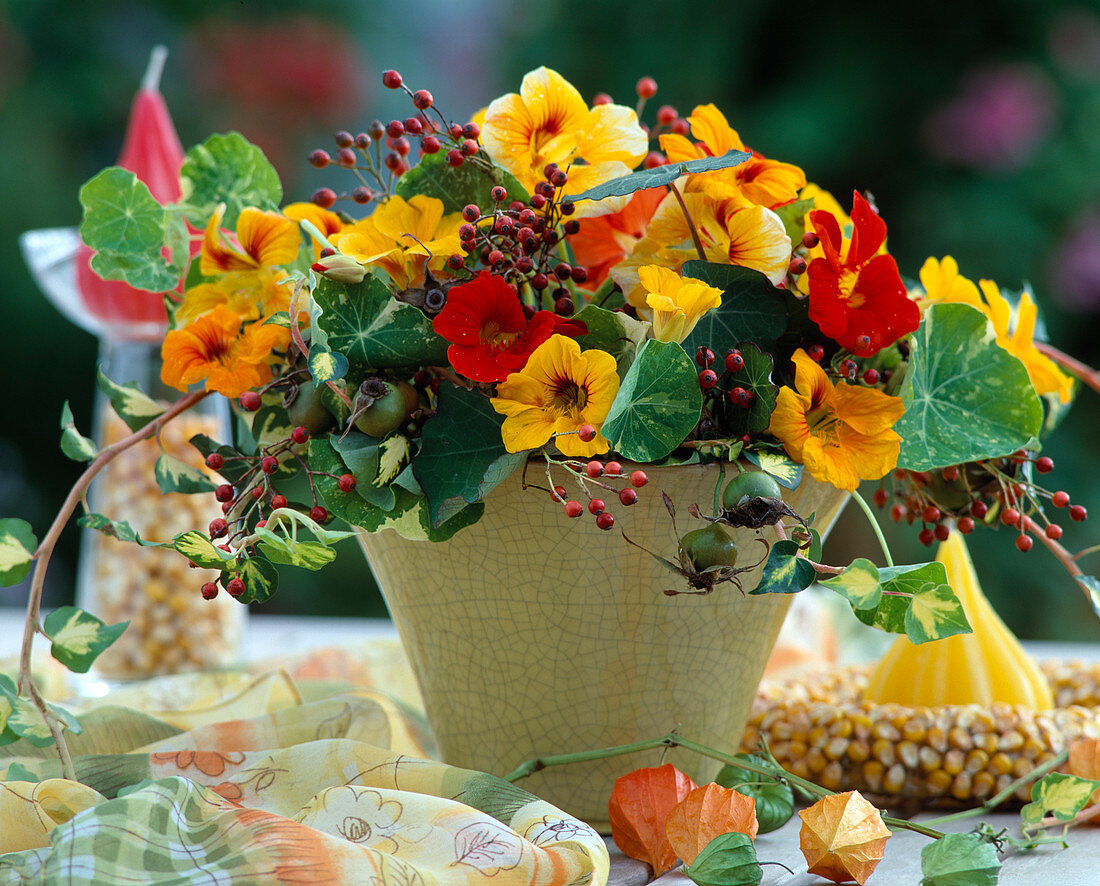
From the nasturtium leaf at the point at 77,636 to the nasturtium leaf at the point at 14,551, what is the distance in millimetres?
18

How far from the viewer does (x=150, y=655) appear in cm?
64

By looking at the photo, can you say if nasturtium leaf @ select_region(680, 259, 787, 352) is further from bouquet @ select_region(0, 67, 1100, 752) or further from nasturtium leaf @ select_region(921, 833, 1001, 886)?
nasturtium leaf @ select_region(921, 833, 1001, 886)

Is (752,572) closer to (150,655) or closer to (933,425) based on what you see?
(933,425)

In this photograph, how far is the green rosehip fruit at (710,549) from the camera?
0.31 m

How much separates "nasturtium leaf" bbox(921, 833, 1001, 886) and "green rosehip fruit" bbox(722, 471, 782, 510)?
12 centimetres

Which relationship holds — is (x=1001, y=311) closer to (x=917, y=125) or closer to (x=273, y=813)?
(x=273, y=813)

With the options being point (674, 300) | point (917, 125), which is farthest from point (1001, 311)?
point (917, 125)

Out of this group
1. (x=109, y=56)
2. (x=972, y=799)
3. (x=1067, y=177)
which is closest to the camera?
(x=972, y=799)

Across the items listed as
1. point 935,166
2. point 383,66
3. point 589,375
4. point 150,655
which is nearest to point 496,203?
point 589,375

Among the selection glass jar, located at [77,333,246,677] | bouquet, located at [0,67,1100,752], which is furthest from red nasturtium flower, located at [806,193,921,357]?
glass jar, located at [77,333,246,677]

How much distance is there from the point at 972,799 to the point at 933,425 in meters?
0.17

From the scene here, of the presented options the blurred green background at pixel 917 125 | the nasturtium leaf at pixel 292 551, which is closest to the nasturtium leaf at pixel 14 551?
the nasturtium leaf at pixel 292 551

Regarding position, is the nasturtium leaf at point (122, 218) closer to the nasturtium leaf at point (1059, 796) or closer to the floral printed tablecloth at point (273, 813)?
the floral printed tablecloth at point (273, 813)

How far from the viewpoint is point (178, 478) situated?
40 cm
